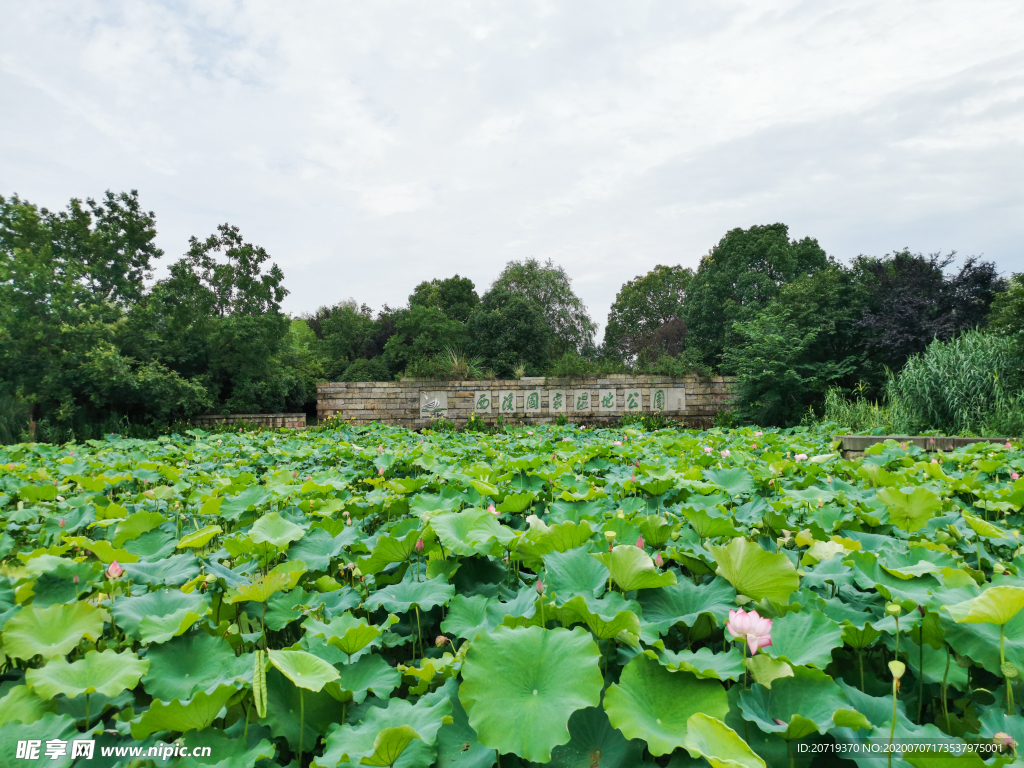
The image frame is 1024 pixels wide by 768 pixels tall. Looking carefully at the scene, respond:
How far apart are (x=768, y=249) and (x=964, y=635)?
23.7 m

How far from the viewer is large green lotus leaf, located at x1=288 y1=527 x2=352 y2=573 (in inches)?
55.0

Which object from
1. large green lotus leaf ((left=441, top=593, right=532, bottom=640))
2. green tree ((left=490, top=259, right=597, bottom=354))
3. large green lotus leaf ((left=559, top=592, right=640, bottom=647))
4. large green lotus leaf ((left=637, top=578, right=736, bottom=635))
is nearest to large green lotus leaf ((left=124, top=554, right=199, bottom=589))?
large green lotus leaf ((left=441, top=593, right=532, bottom=640))

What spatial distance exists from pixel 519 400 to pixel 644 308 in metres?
23.6

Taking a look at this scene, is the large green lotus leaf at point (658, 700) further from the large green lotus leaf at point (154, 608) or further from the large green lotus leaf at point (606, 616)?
the large green lotus leaf at point (154, 608)

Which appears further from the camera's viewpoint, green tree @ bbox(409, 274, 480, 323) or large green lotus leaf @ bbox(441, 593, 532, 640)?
green tree @ bbox(409, 274, 480, 323)

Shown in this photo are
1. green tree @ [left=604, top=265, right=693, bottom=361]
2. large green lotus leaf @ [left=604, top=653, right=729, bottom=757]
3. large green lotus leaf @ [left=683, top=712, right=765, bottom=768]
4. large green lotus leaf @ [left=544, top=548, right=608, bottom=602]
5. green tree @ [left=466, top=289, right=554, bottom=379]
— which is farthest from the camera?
green tree @ [left=604, top=265, right=693, bottom=361]

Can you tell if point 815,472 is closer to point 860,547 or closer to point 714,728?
point 860,547

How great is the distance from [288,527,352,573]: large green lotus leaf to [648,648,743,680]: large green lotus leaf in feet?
3.14

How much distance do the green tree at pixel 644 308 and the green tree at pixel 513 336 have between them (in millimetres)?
10004

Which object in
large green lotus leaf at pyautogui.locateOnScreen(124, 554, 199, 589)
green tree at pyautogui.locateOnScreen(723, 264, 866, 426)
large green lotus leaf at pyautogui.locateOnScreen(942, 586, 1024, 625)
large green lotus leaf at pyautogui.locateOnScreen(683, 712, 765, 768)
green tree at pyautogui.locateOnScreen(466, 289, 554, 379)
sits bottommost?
large green lotus leaf at pyautogui.locateOnScreen(124, 554, 199, 589)

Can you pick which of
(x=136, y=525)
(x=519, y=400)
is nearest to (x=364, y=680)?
(x=136, y=525)

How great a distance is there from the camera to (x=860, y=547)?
1311 millimetres

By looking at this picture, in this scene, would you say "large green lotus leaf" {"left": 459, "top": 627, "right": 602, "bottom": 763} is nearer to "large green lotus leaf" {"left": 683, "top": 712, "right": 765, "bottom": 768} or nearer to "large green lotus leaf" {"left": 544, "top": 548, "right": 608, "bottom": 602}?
"large green lotus leaf" {"left": 683, "top": 712, "right": 765, "bottom": 768}

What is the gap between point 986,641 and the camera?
81 cm
